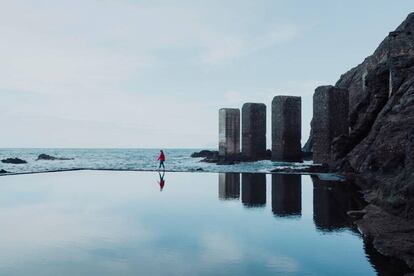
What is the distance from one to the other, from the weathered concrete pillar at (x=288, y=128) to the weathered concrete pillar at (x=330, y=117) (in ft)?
23.7

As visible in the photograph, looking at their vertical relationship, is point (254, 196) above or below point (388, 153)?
below

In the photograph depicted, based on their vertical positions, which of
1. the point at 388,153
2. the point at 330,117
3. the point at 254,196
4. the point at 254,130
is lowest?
the point at 254,196

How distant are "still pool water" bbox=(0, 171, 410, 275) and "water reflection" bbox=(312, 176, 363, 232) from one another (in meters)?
0.03

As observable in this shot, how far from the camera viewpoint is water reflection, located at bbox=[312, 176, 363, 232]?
8.40m

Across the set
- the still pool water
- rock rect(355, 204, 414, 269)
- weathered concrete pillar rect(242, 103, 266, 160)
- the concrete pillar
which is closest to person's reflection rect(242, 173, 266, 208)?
the still pool water

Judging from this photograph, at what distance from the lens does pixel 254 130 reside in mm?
44969

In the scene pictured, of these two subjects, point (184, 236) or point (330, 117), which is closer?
point (184, 236)

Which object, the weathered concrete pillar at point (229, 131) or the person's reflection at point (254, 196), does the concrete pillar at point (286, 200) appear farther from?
the weathered concrete pillar at point (229, 131)

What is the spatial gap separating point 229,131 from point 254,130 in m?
3.81

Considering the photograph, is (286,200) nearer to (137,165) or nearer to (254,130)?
(137,165)

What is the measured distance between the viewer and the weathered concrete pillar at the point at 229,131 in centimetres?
4741

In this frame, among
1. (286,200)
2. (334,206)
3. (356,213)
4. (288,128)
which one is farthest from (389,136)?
(288,128)

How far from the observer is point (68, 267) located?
541 cm

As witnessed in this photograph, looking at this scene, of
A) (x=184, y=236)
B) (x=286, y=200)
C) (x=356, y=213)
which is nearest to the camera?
(x=184, y=236)
